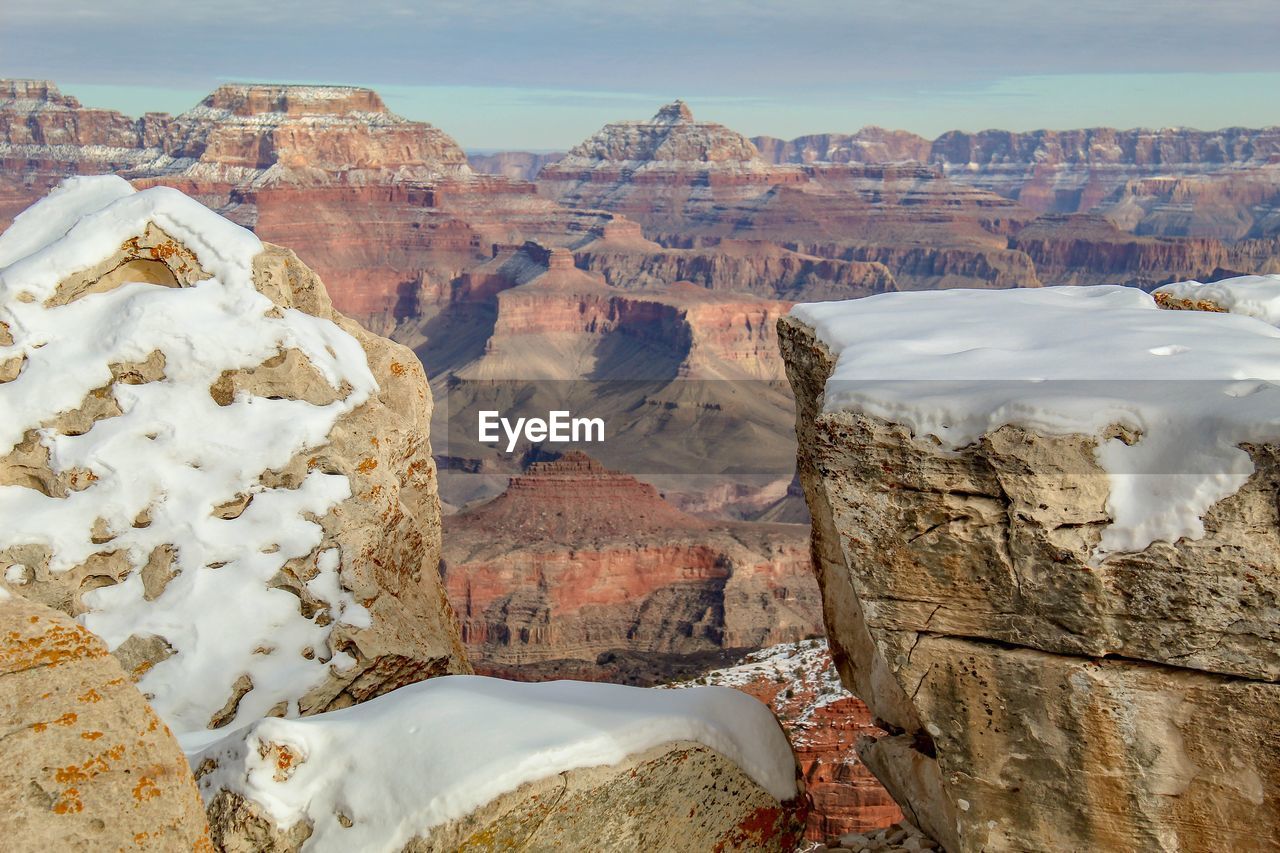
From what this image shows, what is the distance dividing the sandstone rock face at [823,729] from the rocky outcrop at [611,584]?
2273cm

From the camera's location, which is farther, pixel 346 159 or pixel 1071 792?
pixel 346 159

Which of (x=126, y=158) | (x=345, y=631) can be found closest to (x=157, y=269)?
(x=345, y=631)

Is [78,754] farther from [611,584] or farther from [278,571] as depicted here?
[611,584]

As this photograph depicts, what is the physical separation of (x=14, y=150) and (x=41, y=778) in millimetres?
171242


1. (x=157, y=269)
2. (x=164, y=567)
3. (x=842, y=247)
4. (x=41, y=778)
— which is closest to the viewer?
(x=41, y=778)

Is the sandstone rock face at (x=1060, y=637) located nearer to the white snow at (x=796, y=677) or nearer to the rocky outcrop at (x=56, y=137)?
the white snow at (x=796, y=677)

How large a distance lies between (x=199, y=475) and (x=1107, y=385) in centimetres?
593

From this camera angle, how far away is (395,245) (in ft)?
492

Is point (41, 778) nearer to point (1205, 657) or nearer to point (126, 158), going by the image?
point (1205, 657)

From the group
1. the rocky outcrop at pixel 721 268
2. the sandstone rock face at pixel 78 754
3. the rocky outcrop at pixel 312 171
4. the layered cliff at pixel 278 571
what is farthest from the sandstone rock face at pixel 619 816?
the rocky outcrop at pixel 721 268

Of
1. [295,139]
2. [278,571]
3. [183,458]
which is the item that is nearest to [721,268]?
[295,139]

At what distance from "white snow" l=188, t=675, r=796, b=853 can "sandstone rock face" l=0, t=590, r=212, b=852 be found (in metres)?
1.11

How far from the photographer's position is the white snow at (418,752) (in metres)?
6.85

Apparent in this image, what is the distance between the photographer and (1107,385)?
673 cm
